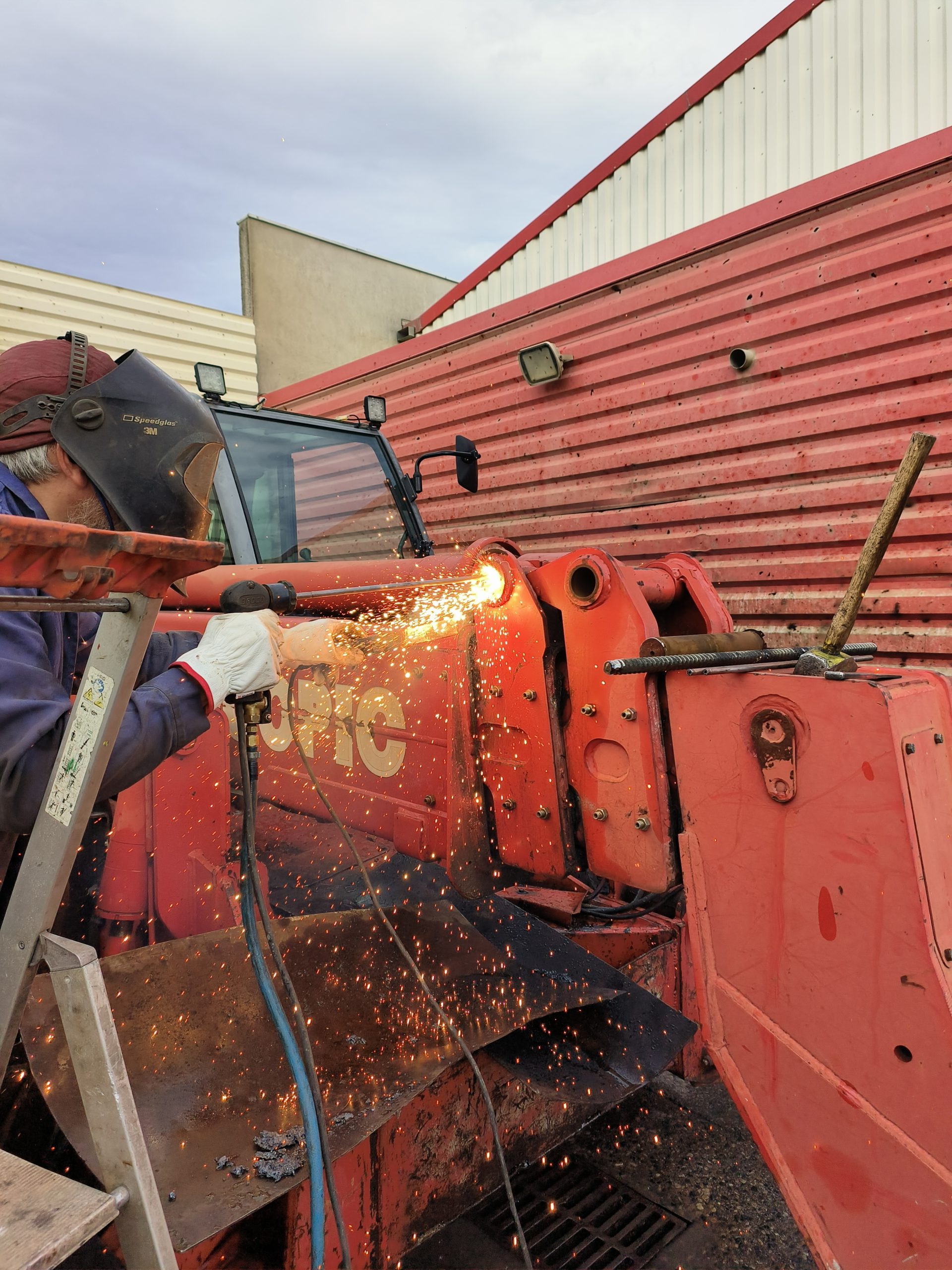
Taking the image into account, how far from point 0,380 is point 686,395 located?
3.58m

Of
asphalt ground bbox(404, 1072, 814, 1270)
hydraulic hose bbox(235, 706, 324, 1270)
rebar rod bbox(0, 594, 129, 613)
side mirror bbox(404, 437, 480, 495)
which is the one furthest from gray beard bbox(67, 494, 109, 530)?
side mirror bbox(404, 437, 480, 495)

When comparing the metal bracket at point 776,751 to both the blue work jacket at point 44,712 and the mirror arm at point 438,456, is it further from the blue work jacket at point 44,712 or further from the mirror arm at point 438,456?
the mirror arm at point 438,456

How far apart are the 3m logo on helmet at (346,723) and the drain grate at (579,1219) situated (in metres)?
1.38

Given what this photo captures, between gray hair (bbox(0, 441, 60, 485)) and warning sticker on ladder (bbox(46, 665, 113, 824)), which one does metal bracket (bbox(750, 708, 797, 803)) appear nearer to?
warning sticker on ladder (bbox(46, 665, 113, 824))

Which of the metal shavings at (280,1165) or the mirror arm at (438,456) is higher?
the mirror arm at (438,456)

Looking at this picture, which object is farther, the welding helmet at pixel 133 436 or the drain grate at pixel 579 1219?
the drain grate at pixel 579 1219

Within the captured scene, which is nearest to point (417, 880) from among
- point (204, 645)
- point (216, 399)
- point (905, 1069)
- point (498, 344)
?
point (204, 645)

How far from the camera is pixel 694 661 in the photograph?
1815mm

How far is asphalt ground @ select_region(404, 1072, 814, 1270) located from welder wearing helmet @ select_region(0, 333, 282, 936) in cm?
179

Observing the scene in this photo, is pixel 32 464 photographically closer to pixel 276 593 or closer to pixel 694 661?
pixel 276 593

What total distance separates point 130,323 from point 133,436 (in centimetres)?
770

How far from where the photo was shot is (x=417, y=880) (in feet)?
10.3

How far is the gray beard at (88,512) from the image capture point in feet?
5.53

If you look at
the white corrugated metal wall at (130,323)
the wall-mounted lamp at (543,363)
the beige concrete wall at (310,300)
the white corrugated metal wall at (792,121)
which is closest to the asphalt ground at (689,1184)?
the wall-mounted lamp at (543,363)
